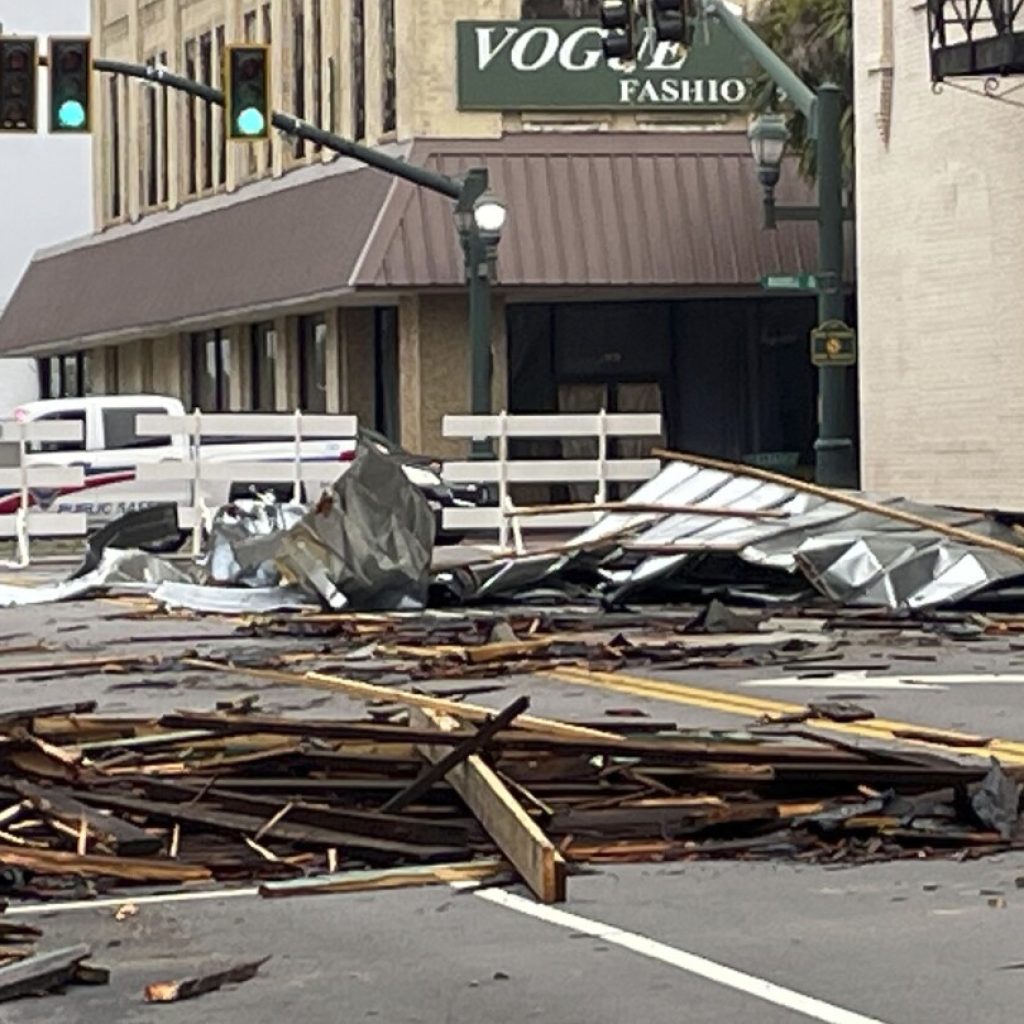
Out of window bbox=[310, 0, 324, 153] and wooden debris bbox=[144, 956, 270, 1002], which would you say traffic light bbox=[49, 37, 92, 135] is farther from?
wooden debris bbox=[144, 956, 270, 1002]

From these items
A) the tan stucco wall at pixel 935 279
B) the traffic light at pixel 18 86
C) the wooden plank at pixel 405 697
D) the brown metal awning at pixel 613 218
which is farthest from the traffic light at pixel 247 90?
the wooden plank at pixel 405 697

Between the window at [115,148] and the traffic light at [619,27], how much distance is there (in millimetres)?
32135

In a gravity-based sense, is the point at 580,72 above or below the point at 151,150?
above

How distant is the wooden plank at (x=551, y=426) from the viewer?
3394 cm

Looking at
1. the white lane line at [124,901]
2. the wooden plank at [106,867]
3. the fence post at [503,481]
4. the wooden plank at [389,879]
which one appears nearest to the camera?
the white lane line at [124,901]

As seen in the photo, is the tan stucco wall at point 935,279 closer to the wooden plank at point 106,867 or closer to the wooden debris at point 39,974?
the wooden plank at point 106,867

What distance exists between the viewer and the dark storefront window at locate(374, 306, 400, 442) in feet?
160

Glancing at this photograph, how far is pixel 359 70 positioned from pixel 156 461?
14.4 metres

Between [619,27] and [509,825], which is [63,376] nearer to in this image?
[619,27]

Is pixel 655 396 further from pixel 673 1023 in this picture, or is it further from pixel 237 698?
pixel 673 1023

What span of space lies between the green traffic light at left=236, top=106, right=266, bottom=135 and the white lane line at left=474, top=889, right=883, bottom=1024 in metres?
22.8

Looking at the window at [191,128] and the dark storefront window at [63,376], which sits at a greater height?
the window at [191,128]

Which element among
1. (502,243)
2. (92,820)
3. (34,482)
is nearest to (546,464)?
(34,482)

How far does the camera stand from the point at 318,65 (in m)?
51.6
